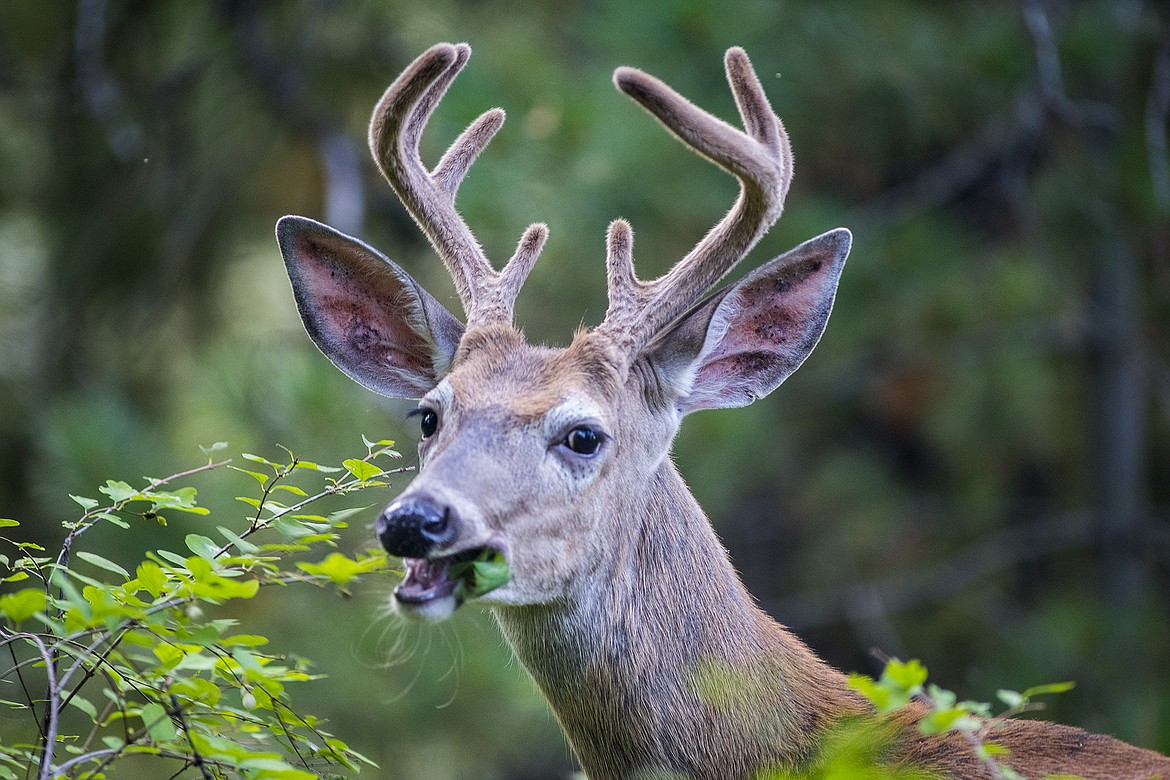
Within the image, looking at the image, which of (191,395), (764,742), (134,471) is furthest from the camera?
(191,395)

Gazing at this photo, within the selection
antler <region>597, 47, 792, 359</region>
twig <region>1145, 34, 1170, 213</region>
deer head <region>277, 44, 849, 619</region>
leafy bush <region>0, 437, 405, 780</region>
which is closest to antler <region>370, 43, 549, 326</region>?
deer head <region>277, 44, 849, 619</region>

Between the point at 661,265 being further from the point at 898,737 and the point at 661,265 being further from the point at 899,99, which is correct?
the point at 898,737

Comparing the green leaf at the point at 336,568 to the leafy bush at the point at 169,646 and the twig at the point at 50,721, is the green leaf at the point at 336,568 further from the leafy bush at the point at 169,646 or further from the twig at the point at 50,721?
the twig at the point at 50,721

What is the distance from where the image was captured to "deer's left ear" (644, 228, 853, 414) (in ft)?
12.6

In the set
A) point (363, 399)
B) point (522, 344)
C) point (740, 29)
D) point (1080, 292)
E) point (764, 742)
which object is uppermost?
point (1080, 292)

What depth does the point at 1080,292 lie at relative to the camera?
9625 millimetres

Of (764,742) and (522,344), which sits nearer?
(764,742)

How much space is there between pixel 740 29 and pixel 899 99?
79.8 inches

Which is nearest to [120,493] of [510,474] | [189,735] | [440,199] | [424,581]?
[189,735]

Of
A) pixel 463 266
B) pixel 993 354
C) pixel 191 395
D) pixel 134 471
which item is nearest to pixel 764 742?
pixel 463 266

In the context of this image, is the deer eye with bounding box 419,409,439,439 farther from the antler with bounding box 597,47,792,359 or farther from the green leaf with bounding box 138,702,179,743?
the green leaf with bounding box 138,702,179,743

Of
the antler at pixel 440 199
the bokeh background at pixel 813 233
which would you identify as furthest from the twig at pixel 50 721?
the bokeh background at pixel 813 233

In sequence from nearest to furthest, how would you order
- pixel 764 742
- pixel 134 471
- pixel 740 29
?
pixel 764 742 < pixel 134 471 < pixel 740 29

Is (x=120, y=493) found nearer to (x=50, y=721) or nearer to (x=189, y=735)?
(x=50, y=721)
